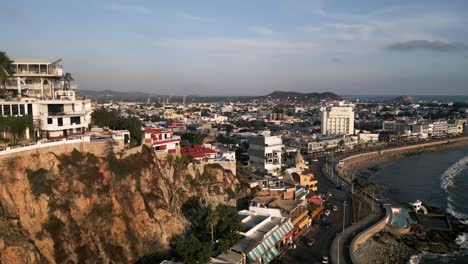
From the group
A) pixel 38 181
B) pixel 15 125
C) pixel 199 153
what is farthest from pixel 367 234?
pixel 15 125

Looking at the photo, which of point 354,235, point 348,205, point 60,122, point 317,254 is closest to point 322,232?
point 354,235

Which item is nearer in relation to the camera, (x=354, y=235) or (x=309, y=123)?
(x=354, y=235)

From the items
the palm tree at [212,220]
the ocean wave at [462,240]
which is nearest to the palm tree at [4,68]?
the palm tree at [212,220]

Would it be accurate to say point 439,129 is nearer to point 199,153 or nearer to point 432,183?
point 432,183

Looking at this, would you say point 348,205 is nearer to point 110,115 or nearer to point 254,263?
point 254,263

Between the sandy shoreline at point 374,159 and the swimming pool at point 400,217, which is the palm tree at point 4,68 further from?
the sandy shoreline at point 374,159

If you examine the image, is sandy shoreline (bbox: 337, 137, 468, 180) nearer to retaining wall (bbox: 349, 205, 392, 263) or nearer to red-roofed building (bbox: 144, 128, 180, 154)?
retaining wall (bbox: 349, 205, 392, 263)

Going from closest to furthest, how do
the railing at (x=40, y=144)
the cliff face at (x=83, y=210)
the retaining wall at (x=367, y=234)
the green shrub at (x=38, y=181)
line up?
the cliff face at (x=83, y=210) → the green shrub at (x=38, y=181) → the railing at (x=40, y=144) → the retaining wall at (x=367, y=234)
